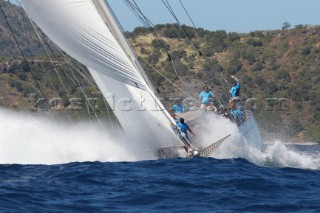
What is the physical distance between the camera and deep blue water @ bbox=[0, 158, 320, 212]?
46.6 ft

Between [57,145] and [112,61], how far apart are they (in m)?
4.18

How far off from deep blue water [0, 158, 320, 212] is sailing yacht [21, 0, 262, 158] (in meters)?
1.18

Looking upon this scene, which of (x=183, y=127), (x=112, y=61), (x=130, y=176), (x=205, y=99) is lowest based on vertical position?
(x=130, y=176)

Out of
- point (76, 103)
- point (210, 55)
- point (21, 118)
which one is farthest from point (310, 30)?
point (21, 118)

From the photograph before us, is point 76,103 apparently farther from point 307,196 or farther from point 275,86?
point 307,196

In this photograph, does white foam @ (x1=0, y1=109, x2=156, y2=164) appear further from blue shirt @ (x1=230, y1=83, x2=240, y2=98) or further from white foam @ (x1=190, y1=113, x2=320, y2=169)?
blue shirt @ (x1=230, y1=83, x2=240, y2=98)

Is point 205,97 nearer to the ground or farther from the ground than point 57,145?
farther from the ground

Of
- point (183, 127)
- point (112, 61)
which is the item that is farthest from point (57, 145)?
point (112, 61)

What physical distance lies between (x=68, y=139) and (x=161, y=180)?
21.4 ft

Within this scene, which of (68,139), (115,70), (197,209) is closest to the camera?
(197,209)

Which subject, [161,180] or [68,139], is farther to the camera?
[68,139]

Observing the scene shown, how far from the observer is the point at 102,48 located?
63.4ft

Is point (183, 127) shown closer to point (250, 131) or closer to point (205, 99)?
point (205, 99)

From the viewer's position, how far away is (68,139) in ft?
75.9
